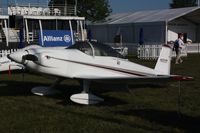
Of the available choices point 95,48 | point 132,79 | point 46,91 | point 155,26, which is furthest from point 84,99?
point 155,26

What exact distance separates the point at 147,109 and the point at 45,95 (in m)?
3.58

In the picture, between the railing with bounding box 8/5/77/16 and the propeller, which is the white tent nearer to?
the railing with bounding box 8/5/77/16

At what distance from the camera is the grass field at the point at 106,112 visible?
793cm

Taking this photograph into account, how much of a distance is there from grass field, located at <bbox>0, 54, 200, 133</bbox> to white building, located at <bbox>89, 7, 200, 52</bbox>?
32.9 metres

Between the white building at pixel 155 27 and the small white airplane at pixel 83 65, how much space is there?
3326 centimetres

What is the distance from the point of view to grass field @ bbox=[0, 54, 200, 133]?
26.0 ft

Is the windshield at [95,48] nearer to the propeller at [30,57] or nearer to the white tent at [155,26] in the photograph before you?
the propeller at [30,57]

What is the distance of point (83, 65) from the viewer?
440 inches

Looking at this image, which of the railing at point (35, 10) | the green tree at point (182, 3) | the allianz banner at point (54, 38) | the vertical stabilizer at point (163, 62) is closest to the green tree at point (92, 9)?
the railing at point (35, 10)

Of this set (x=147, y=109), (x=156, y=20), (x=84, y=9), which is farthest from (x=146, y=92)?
(x=84, y=9)

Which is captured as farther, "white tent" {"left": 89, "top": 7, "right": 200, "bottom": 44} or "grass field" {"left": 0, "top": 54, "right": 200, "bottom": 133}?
"white tent" {"left": 89, "top": 7, "right": 200, "bottom": 44}

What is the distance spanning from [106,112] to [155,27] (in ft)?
125

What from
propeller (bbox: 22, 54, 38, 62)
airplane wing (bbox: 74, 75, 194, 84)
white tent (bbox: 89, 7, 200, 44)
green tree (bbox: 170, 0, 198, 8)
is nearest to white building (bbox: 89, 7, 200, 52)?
white tent (bbox: 89, 7, 200, 44)

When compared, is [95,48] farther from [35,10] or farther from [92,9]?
[92,9]
